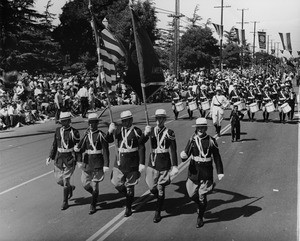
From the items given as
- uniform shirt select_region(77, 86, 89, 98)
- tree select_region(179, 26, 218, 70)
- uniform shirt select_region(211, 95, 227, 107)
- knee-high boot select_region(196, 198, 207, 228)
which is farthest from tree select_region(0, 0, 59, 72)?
knee-high boot select_region(196, 198, 207, 228)

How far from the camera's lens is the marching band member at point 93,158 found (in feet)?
26.2

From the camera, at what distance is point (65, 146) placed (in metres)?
8.34

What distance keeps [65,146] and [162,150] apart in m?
2.10

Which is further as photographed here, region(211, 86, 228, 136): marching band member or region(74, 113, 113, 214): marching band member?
region(211, 86, 228, 136): marching band member

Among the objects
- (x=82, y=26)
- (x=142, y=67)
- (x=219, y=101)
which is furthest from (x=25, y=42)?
(x=142, y=67)

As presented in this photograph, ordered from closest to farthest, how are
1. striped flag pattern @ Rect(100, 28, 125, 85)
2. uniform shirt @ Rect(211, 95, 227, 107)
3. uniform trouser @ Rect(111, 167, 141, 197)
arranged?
uniform trouser @ Rect(111, 167, 141, 197), striped flag pattern @ Rect(100, 28, 125, 85), uniform shirt @ Rect(211, 95, 227, 107)

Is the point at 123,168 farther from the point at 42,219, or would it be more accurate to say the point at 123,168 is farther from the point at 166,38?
the point at 166,38

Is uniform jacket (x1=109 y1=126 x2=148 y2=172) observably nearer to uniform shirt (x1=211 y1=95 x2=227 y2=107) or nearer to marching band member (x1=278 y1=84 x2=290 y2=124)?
uniform shirt (x1=211 y1=95 x2=227 y2=107)

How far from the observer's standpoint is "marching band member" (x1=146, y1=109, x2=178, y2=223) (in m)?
7.67

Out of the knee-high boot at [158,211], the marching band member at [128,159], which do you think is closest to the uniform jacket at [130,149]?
the marching band member at [128,159]

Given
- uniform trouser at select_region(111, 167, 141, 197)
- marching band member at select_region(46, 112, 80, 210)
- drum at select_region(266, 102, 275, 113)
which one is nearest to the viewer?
uniform trouser at select_region(111, 167, 141, 197)

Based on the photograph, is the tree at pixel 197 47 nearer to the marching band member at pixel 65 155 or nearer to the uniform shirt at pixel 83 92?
the uniform shirt at pixel 83 92

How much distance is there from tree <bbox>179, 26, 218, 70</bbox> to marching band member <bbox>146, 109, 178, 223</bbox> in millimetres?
37625

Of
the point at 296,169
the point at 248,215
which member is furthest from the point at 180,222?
the point at 296,169
